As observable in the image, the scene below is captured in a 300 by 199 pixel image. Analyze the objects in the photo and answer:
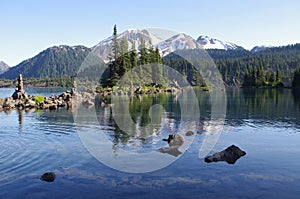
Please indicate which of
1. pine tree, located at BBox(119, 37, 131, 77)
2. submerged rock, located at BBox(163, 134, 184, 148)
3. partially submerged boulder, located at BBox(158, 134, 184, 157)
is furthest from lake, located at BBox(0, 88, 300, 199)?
pine tree, located at BBox(119, 37, 131, 77)

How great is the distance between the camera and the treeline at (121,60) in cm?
13175

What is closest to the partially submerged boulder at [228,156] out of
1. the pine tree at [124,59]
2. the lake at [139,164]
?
the lake at [139,164]

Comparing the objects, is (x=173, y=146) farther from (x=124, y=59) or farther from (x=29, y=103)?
(x=124, y=59)

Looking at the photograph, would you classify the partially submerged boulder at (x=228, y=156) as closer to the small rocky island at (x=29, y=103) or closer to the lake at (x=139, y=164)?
the lake at (x=139, y=164)

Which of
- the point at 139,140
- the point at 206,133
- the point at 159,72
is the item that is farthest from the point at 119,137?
the point at 159,72

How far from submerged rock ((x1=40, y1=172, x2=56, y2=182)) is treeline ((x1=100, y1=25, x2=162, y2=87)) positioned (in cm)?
10895

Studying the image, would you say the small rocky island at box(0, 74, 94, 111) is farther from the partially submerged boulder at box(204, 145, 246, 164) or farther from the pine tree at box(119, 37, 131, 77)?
the pine tree at box(119, 37, 131, 77)

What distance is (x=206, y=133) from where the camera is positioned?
128ft

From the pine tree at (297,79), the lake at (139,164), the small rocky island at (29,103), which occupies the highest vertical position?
the pine tree at (297,79)

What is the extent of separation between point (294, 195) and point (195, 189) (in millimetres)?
5618

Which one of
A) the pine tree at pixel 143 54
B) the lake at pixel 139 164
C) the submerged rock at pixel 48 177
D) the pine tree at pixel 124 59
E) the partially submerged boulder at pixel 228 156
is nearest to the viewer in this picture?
the lake at pixel 139 164

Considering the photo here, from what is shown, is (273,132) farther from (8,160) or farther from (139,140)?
(8,160)

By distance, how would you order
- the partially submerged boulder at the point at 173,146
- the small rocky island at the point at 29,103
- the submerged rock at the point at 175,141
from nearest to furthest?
1. the partially submerged boulder at the point at 173,146
2. the submerged rock at the point at 175,141
3. the small rocky island at the point at 29,103

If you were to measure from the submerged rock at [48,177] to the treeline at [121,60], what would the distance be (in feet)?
357
